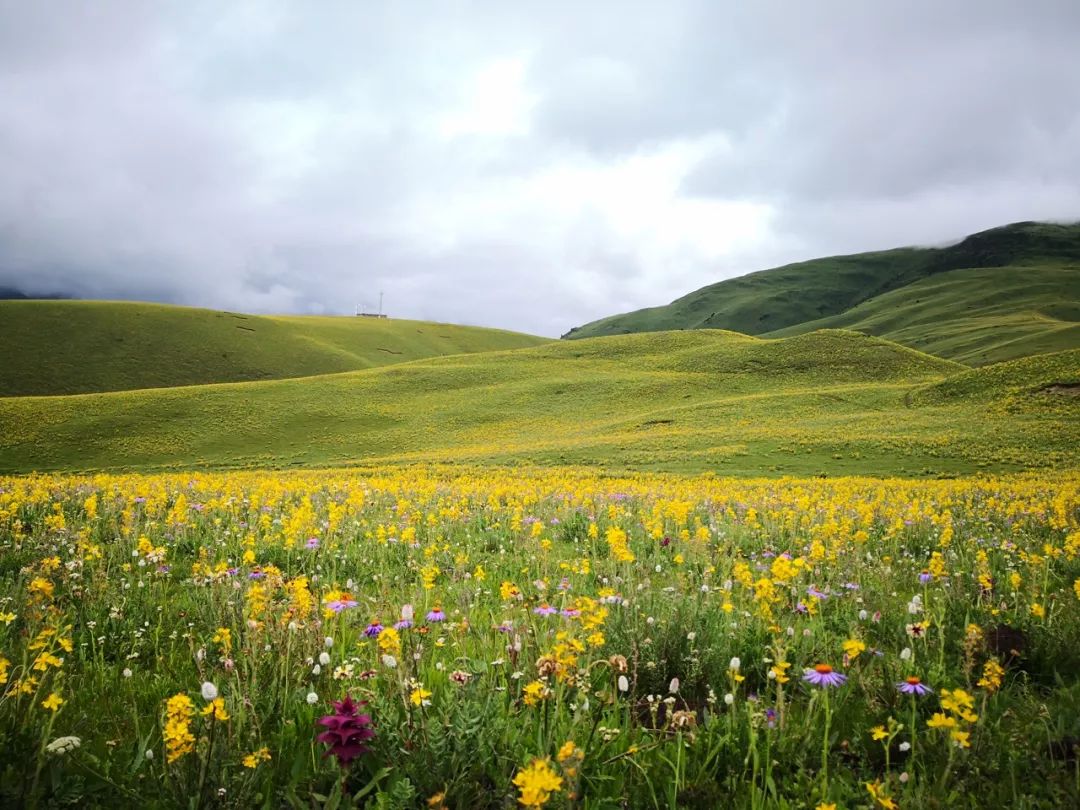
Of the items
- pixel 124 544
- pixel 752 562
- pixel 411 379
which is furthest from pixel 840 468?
pixel 411 379

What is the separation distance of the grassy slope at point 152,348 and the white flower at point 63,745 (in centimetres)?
11813

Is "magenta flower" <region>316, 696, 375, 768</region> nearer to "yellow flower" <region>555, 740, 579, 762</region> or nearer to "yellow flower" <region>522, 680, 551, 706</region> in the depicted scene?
"yellow flower" <region>522, 680, 551, 706</region>

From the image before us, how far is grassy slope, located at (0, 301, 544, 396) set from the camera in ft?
327

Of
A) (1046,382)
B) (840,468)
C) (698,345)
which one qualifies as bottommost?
(840,468)

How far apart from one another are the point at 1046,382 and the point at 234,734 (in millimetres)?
57305

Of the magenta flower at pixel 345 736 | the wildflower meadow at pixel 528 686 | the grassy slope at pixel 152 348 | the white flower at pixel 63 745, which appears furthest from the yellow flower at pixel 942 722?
the grassy slope at pixel 152 348

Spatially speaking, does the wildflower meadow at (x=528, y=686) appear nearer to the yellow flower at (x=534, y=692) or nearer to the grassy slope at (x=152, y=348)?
the yellow flower at (x=534, y=692)

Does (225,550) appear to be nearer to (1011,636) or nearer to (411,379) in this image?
(1011,636)

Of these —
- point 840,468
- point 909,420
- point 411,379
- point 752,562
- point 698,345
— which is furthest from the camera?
point 698,345

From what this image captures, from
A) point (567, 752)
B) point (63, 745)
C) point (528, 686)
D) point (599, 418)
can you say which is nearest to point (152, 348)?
point (599, 418)

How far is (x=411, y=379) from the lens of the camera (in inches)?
3196

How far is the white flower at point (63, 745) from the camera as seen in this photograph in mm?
2471

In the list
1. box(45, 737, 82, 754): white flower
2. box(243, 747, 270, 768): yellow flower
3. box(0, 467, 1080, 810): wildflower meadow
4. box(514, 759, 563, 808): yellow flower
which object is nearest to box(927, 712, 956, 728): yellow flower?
box(0, 467, 1080, 810): wildflower meadow

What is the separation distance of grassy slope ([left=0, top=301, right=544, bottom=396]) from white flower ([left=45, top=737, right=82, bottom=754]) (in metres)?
118
